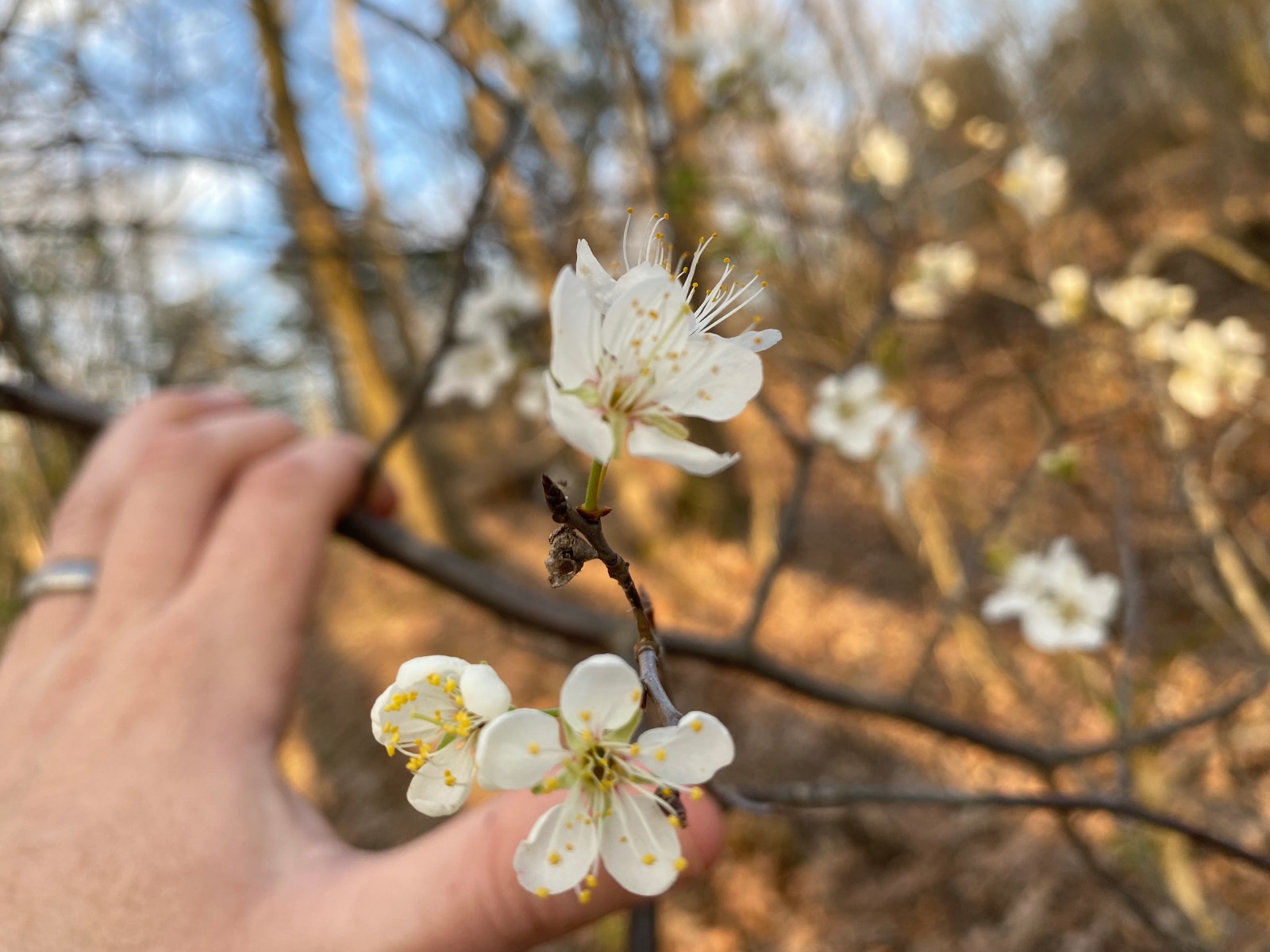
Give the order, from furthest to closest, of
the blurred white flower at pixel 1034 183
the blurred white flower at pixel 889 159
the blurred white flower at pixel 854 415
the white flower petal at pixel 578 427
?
the blurred white flower at pixel 889 159
the blurred white flower at pixel 1034 183
the blurred white flower at pixel 854 415
the white flower petal at pixel 578 427

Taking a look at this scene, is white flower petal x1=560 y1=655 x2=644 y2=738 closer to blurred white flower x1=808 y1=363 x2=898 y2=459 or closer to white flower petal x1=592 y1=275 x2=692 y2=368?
white flower petal x1=592 y1=275 x2=692 y2=368

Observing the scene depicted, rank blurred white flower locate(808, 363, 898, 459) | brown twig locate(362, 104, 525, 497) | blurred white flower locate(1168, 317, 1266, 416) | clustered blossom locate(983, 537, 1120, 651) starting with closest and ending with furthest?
brown twig locate(362, 104, 525, 497) < clustered blossom locate(983, 537, 1120, 651) < blurred white flower locate(808, 363, 898, 459) < blurred white flower locate(1168, 317, 1266, 416)

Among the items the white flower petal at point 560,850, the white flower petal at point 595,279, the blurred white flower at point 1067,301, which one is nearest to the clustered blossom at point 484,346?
the white flower petal at point 595,279

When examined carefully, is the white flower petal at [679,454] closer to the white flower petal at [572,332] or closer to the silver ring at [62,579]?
the white flower petal at [572,332]

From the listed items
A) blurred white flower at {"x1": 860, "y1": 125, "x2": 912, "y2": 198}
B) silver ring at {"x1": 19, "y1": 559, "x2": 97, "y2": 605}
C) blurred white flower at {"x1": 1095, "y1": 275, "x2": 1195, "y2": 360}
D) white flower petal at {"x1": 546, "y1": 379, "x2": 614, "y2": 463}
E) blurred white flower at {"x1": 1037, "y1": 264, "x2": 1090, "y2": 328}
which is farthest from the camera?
blurred white flower at {"x1": 860, "y1": 125, "x2": 912, "y2": 198}

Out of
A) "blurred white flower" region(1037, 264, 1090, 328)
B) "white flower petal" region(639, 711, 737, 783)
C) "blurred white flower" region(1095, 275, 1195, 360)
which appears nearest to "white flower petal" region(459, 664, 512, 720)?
"white flower petal" region(639, 711, 737, 783)

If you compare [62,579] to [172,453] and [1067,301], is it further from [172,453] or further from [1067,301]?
[1067,301]

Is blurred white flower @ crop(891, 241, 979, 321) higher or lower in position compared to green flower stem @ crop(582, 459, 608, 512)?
lower

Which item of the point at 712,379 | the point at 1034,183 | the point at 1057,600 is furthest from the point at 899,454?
the point at 1034,183
